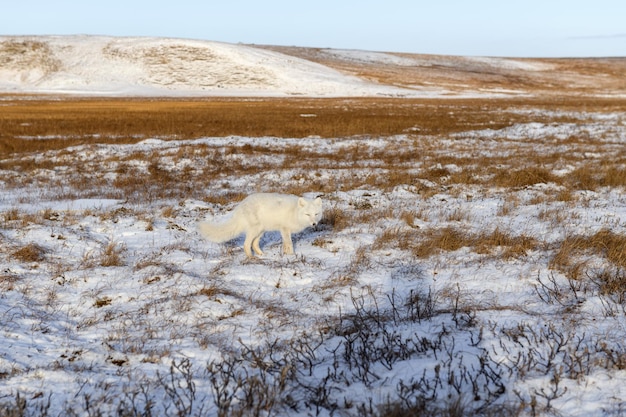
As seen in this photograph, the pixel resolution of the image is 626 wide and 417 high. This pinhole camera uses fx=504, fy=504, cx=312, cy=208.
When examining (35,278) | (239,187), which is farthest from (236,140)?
(35,278)

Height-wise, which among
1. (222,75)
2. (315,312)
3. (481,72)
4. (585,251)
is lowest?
(315,312)

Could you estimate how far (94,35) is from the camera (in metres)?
119

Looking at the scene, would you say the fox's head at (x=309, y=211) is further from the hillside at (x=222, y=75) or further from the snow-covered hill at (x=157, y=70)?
the snow-covered hill at (x=157, y=70)

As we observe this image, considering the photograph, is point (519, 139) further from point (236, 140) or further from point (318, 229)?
point (318, 229)

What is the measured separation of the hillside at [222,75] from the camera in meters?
84.2

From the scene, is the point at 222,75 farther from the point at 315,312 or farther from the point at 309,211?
the point at 315,312

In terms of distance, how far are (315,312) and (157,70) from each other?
98849 mm

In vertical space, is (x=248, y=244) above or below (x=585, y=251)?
below

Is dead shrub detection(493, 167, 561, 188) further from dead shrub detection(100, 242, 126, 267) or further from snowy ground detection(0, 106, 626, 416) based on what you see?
dead shrub detection(100, 242, 126, 267)

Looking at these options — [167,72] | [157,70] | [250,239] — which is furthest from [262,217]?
[157,70]

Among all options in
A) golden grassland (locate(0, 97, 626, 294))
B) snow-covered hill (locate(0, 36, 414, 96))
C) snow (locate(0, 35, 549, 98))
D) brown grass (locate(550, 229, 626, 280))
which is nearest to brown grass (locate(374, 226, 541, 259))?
golden grassland (locate(0, 97, 626, 294))

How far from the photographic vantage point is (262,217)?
23.1 feet

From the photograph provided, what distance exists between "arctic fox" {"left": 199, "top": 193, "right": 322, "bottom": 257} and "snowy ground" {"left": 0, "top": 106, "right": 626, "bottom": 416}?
0.40 metres

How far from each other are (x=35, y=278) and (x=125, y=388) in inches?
126
